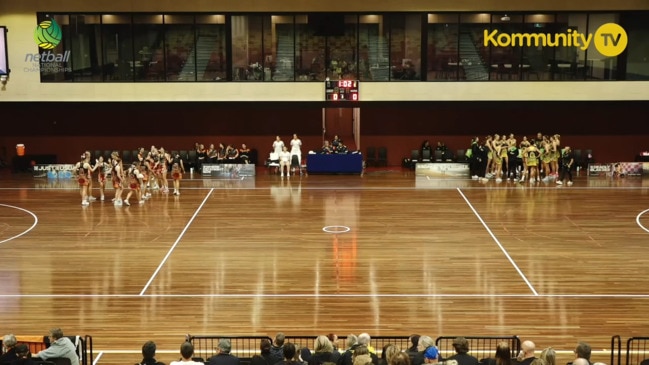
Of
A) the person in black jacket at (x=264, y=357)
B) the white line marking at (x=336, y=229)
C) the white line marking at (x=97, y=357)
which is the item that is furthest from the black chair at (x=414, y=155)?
the person in black jacket at (x=264, y=357)

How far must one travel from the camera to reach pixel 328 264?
19250 millimetres

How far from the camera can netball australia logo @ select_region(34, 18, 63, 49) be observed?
3285cm

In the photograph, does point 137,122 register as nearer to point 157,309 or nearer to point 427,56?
point 427,56

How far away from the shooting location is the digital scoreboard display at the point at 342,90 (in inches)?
1308

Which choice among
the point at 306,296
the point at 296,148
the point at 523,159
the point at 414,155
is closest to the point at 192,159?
the point at 296,148

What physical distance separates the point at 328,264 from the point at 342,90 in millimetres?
15118

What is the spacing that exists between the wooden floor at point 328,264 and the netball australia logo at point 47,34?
7016 mm

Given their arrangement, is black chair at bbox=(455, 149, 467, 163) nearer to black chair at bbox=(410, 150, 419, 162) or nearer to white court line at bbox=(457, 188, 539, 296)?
black chair at bbox=(410, 150, 419, 162)

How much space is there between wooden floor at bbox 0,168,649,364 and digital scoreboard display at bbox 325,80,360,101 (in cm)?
559

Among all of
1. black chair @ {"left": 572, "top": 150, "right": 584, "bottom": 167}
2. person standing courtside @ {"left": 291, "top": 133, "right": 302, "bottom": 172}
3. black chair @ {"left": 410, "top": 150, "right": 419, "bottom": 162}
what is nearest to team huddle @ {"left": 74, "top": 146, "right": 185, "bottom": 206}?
person standing courtside @ {"left": 291, "top": 133, "right": 302, "bottom": 172}

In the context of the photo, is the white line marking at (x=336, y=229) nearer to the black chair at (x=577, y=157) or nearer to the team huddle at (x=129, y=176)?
the team huddle at (x=129, y=176)

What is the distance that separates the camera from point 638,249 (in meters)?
20.5

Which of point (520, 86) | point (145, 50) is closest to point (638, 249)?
point (520, 86)

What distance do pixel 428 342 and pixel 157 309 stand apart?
712cm
